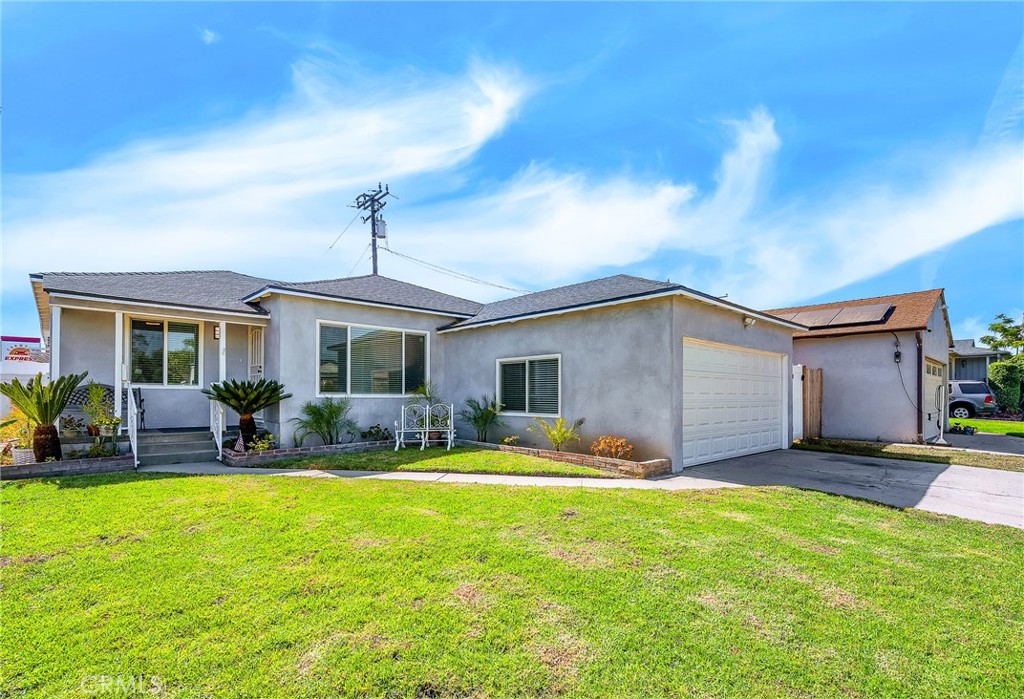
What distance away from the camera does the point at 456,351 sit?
1296 centimetres

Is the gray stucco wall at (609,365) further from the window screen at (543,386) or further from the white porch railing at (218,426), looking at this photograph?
the white porch railing at (218,426)

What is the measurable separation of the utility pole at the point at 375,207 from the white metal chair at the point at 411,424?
13.6m

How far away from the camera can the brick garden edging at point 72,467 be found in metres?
7.44

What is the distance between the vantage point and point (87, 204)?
1032cm

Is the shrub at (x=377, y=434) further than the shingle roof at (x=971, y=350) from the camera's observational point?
No

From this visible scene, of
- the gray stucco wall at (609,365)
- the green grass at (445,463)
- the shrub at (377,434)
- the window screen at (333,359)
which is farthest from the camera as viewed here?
the shrub at (377,434)

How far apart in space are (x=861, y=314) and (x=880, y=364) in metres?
1.75

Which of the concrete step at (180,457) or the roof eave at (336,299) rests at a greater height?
the roof eave at (336,299)

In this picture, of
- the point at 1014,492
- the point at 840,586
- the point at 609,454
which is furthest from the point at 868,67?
the point at 840,586

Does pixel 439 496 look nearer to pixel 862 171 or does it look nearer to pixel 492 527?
pixel 492 527

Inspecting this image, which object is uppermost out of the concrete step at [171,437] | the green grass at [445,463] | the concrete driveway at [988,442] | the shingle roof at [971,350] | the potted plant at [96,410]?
the shingle roof at [971,350]

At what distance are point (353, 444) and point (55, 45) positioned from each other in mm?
8274

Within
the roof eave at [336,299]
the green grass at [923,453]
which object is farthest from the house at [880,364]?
the roof eave at [336,299]

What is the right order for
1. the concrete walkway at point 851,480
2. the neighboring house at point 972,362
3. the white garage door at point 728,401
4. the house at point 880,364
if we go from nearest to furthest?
the concrete walkway at point 851,480 → the white garage door at point 728,401 → the house at point 880,364 → the neighboring house at point 972,362
